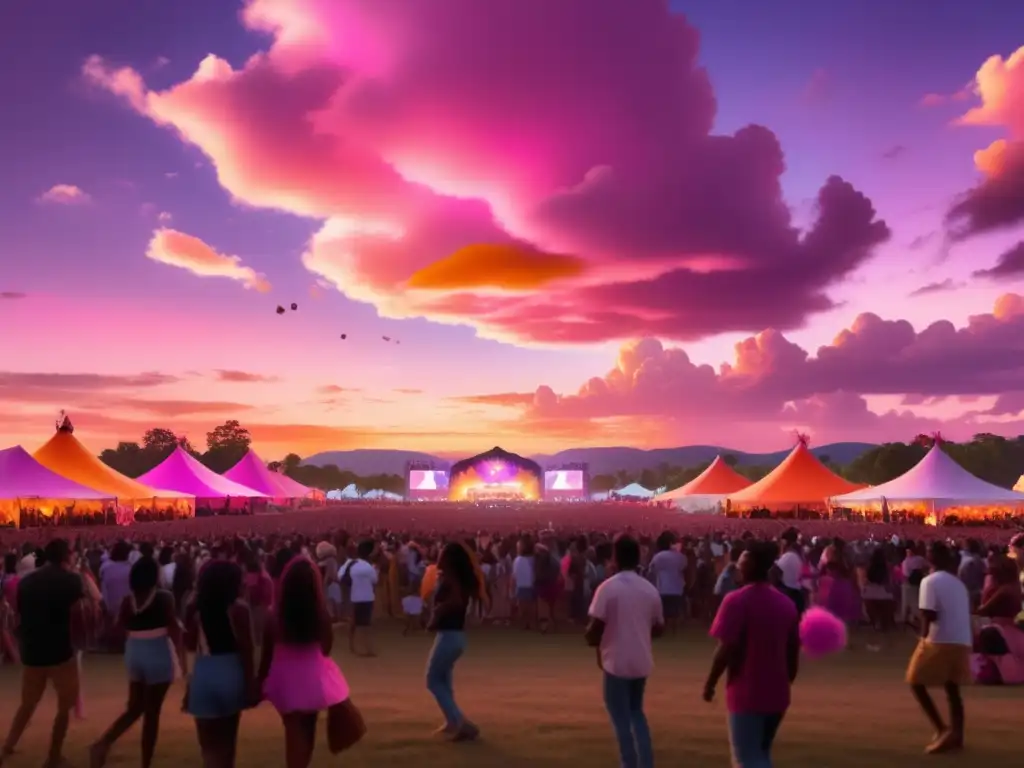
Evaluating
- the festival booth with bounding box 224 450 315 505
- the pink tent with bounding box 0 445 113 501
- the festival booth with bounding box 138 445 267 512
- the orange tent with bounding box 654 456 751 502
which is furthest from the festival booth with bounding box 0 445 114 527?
the orange tent with bounding box 654 456 751 502

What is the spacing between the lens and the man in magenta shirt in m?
5.32

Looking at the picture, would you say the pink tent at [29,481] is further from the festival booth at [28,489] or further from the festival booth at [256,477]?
the festival booth at [256,477]

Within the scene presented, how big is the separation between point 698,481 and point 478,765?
1926 inches

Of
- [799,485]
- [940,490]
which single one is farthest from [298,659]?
[799,485]

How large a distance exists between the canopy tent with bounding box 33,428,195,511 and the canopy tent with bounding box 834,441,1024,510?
28729 mm

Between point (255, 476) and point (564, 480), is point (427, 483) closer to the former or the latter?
point (564, 480)

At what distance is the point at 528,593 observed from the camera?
17.5 metres

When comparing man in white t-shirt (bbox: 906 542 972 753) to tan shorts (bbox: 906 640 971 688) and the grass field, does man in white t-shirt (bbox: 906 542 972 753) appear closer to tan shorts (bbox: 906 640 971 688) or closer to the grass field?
tan shorts (bbox: 906 640 971 688)

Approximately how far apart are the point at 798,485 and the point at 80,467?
30145 mm

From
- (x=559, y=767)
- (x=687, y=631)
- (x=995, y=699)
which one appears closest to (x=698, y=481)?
(x=687, y=631)

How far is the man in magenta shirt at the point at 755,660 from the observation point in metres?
5.32

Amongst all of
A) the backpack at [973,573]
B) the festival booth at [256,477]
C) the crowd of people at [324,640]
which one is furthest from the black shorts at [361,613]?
the festival booth at [256,477]

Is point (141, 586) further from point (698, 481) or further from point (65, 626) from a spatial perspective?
point (698, 481)

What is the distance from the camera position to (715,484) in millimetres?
54469
